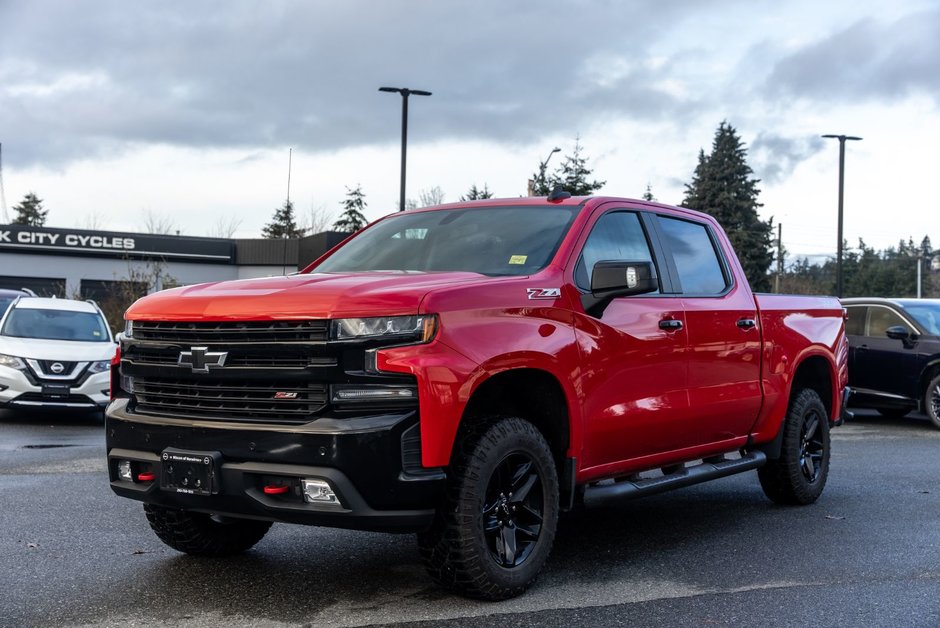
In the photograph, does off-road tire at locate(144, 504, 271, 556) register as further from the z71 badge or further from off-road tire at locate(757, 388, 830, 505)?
off-road tire at locate(757, 388, 830, 505)

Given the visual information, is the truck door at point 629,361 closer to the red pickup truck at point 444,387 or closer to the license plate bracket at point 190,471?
the red pickup truck at point 444,387

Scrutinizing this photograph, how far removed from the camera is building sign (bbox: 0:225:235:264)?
1969 inches

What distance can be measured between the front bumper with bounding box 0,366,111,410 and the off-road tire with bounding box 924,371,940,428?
10379mm

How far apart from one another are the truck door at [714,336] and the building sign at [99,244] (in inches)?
1822

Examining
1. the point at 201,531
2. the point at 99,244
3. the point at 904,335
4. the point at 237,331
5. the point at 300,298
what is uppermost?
the point at 99,244

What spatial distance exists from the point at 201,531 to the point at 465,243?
6.79 ft

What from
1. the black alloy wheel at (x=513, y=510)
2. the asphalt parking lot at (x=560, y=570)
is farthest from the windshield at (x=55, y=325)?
the black alloy wheel at (x=513, y=510)

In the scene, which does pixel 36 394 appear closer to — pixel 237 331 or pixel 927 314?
pixel 237 331

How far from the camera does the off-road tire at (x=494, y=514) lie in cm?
472

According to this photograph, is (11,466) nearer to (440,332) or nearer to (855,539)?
(440,332)

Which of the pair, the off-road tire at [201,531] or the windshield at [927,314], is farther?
the windshield at [927,314]

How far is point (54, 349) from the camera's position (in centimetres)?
1379

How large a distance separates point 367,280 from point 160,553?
216 centimetres

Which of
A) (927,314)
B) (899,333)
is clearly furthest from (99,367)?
(927,314)
